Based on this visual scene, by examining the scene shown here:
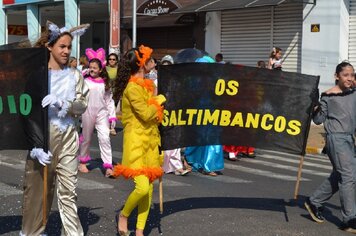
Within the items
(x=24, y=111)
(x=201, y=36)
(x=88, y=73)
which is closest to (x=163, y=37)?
(x=201, y=36)

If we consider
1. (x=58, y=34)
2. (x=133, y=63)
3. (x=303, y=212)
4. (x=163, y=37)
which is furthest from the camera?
(x=163, y=37)

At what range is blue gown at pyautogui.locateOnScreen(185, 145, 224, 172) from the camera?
9641 millimetres

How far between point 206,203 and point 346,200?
6.06 feet

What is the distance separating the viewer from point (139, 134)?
5559 millimetres

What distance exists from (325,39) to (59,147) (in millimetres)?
14676

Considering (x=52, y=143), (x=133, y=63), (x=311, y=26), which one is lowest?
(x=52, y=143)

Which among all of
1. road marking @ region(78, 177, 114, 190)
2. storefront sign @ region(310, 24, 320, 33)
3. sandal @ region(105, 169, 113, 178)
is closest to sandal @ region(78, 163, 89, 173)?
sandal @ region(105, 169, 113, 178)

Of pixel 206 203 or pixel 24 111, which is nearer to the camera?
pixel 24 111

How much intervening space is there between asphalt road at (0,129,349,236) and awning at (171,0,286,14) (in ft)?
29.5

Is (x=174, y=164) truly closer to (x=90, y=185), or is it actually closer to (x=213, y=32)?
(x=90, y=185)

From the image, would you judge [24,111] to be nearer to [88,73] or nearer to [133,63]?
[133,63]

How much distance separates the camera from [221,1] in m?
20.6

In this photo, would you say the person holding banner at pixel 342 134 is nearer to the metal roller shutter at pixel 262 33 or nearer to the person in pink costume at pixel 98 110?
the person in pink costume at pixel 98 110

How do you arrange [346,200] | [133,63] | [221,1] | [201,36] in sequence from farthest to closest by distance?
[201,36], [221,1], [346,200], [133,63]
